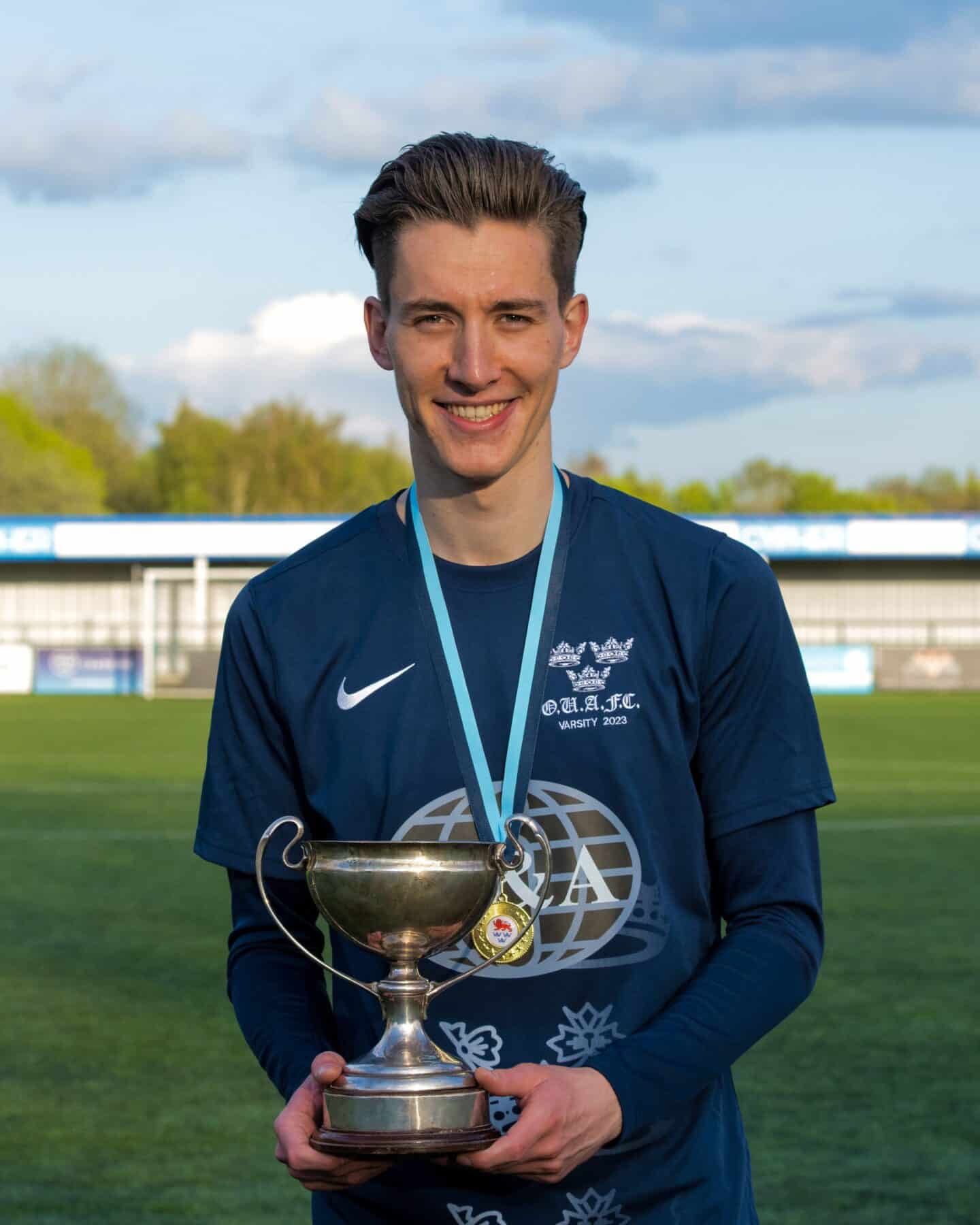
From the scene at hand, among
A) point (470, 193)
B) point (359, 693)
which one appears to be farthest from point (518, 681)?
point (470, 193)

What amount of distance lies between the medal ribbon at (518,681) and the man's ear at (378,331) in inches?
9.6

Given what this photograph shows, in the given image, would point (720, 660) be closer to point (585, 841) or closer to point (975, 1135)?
point (585, 841)

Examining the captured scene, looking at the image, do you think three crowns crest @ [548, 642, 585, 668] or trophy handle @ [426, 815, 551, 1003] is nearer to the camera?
trophy handle @ [426, 815, 551, 1003]

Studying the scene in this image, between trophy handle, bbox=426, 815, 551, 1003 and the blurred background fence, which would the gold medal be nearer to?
trophy handle, bbox=426, 815, 551, 1003

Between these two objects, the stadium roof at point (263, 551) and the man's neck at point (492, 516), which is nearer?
the man's neck at point (492, 516)

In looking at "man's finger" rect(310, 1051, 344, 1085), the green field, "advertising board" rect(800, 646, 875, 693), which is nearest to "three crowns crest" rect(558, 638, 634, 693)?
"man's finger" rect(310, 1051, 344, 1085)

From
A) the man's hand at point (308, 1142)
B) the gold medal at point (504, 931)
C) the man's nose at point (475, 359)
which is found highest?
the man's nose at point (475, 359)

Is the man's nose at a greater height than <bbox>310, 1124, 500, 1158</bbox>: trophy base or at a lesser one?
greater

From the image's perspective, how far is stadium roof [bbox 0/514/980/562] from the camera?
157 ft

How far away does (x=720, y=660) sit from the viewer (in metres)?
2.52

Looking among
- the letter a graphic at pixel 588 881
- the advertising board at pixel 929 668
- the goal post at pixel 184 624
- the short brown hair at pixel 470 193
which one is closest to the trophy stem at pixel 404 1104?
the letter a graphic at pixel 588 881

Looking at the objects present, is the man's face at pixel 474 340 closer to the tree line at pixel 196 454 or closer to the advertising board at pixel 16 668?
the advertising board at pixel 16 668

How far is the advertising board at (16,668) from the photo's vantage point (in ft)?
140

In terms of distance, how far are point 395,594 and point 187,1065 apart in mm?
5059
